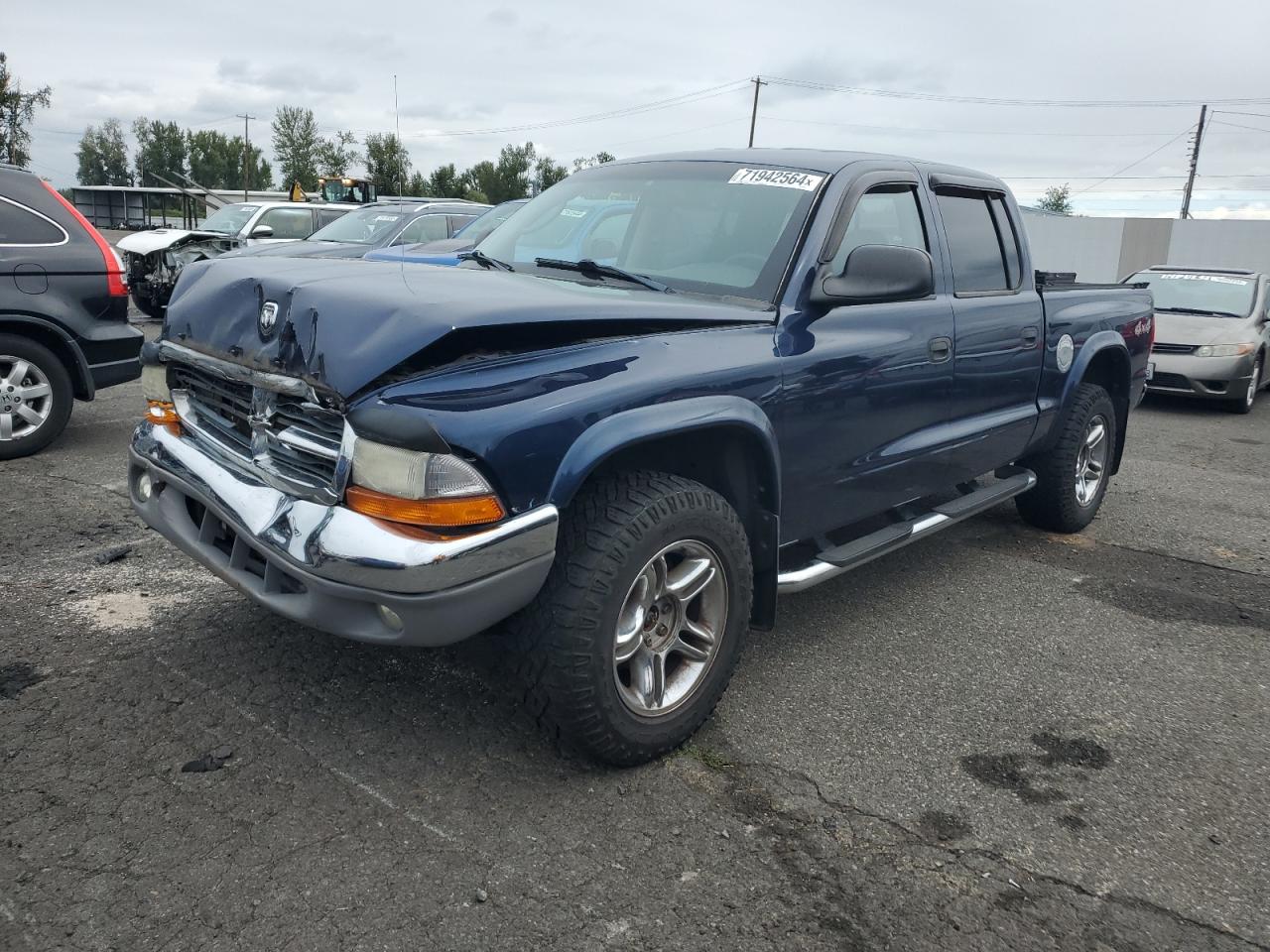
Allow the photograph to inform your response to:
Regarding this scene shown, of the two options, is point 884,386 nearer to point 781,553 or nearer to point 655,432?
point 781,553

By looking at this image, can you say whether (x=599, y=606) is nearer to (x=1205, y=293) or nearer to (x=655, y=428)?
(x=655, y=428)

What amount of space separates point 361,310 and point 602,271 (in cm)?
121

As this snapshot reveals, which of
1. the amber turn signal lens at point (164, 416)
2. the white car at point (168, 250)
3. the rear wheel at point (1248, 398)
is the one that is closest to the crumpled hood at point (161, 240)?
the white car at point (168, 250)

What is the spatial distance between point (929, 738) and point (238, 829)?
207 cm

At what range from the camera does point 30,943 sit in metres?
2.15

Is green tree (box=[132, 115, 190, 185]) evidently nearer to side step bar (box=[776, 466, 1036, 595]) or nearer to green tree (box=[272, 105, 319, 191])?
green tree (box=[272, 105, 319, 191])

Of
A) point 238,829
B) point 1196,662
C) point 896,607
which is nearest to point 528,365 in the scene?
point 238,829

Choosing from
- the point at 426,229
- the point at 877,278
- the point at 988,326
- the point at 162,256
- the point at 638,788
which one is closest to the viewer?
the point at 638,788

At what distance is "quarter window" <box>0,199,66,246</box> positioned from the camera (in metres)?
6.11

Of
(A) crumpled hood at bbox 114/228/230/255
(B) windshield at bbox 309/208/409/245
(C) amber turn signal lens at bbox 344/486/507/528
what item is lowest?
(C) amber turn signal lens at bbox 344/486/507/528

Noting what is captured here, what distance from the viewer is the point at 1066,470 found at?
538 centimetres

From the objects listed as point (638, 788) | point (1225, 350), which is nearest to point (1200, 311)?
point (1225, 350)

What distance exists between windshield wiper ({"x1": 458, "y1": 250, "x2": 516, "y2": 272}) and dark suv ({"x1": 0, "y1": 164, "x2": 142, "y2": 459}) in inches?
133

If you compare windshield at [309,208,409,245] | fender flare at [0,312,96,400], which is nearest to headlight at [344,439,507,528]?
fender flare at [0,312,96,400]
